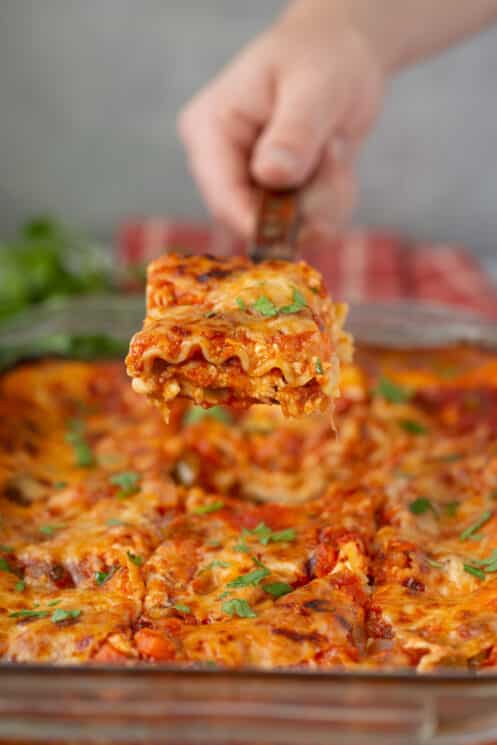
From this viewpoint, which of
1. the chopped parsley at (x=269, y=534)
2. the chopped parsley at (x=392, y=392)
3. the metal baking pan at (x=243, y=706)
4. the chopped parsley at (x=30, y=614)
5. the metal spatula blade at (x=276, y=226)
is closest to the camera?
the metal baking pan at (x=243, y=706)

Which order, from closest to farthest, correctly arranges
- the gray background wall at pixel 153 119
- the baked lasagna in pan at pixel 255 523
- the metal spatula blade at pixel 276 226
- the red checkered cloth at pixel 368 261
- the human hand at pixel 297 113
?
the baked lasagna in pan at pixel 255 523 < the metal spatula blade at pixel 276 226 < the human hand at pixel 297 113 < the red checkered cloth at pixel 368 261 < the gray background wall at pixel 153 119

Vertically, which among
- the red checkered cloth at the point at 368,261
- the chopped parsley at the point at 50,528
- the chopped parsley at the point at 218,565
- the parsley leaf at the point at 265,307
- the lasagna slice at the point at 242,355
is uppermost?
the red checkered cloth at the point at 368,261

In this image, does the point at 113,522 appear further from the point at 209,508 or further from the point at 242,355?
the point at 242,355

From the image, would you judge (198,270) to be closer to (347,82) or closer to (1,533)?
(1,533)

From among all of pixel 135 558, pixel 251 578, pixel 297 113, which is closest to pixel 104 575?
pixel 135 558

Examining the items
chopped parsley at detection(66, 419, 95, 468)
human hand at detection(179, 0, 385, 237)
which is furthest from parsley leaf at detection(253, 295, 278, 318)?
human hand at detection(179, 0, 385, 237)

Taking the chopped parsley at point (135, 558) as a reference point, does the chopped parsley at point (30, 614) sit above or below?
below

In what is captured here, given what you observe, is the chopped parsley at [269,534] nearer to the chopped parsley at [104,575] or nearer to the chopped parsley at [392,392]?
the chopped parsley at [104,575]

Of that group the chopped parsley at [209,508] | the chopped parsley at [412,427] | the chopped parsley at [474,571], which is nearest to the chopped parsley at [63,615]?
the chopped parsley at [209,508]
